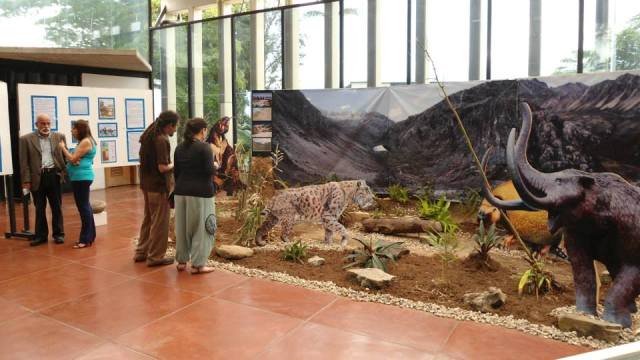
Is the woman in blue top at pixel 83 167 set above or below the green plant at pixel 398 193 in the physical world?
above

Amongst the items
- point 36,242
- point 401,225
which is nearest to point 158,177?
point 36,242

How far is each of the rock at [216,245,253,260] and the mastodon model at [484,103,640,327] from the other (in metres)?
3.01

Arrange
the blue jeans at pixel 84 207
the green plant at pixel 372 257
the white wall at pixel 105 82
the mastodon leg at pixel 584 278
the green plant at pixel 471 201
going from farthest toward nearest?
the white wall at pixel 105 82 → the green plant at pixel 471 201 → the blue jeans at pixel 84 207 → the green plant at pixel 372 257 → the mastodon leg at pixel 584 278

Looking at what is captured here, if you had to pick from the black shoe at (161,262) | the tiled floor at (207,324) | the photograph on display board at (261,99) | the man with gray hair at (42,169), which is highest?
the photograph on display board at (261,99)

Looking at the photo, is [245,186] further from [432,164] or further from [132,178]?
[132,178]

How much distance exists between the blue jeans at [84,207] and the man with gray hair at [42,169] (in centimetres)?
40

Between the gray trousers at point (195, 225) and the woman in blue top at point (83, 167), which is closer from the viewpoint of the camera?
the gray trousers at point (195, 225)

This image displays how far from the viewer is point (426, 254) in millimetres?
5844

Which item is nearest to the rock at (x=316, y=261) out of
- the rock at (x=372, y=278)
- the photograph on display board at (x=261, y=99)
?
the rock at (x=372, y=278)

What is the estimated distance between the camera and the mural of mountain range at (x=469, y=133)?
18.4 ft

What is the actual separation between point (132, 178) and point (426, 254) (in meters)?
9.42

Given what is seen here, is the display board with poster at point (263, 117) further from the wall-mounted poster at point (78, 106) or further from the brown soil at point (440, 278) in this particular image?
the brown soil at point (440, 278)

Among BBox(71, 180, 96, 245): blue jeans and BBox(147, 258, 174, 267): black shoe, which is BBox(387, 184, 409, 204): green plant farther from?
BBox(71, 180, 96, 245): blue jeans

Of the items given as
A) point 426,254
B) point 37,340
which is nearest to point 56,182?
point 37,340
